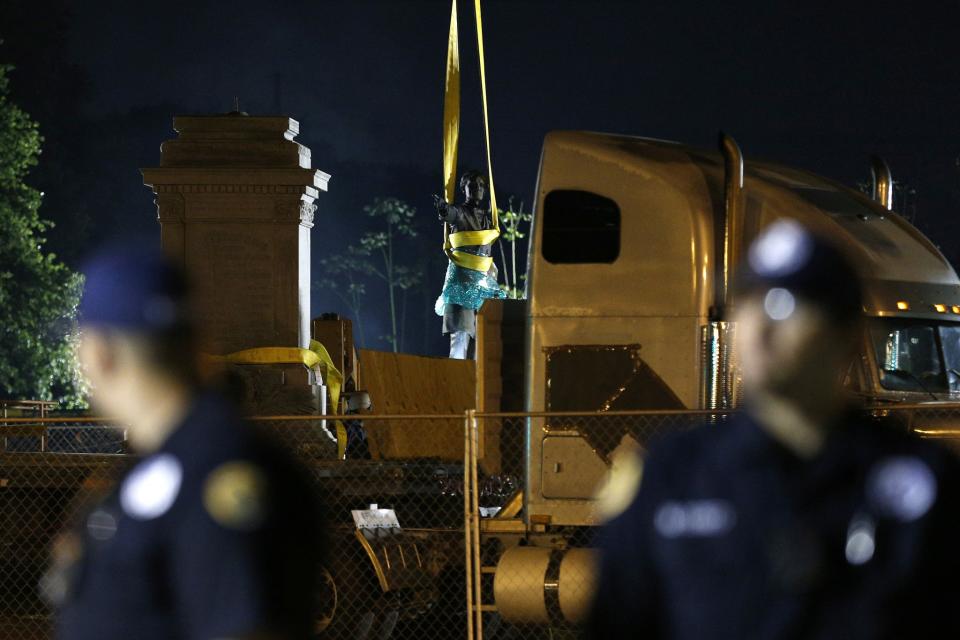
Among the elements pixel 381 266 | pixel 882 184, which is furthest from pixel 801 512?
pixel 381 266

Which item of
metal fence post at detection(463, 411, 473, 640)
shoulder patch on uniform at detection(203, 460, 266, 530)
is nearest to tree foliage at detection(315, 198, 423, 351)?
metal fence post at detection(463, 411, 473, 640)

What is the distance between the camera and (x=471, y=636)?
10.2m

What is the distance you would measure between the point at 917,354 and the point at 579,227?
8.54 feet

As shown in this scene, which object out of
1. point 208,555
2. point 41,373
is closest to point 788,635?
point 208,555

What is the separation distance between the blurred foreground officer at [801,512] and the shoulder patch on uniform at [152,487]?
76 cm

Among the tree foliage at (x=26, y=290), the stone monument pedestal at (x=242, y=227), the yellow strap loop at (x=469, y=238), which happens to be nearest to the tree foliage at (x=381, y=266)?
the tree foliage at (x=26, y=290)

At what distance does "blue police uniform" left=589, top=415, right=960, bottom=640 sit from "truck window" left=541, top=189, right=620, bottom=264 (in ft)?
26.9

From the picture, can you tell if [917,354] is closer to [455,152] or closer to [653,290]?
[653,290]

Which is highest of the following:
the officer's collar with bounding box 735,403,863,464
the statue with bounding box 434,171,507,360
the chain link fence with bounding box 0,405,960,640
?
the statue with bounding box 434,171,507,360

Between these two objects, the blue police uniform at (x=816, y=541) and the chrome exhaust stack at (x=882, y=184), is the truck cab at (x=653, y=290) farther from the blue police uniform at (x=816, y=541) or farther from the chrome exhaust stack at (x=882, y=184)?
the blue police uniform at (x=816, y=541)

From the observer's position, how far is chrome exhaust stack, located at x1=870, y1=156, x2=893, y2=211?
11.7 metres

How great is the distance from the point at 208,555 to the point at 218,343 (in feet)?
42.4

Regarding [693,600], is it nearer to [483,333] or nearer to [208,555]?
[208,555]

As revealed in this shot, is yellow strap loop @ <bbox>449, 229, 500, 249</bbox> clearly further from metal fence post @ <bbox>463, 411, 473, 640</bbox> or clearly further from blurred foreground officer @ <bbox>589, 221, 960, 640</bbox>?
blurred foreground officer @ <bbox>589, 221, 960, 640</bbox>
